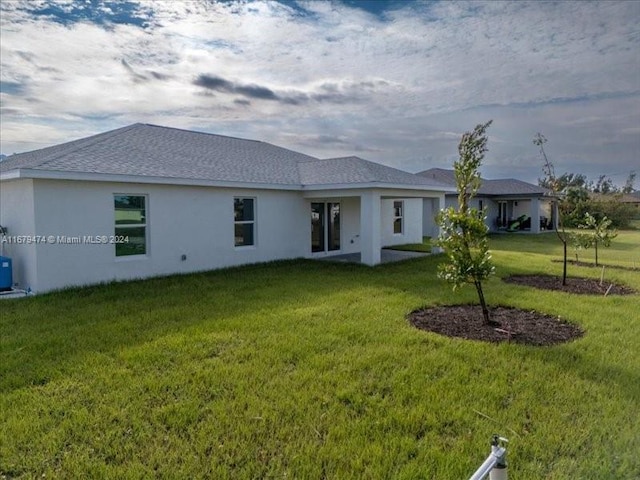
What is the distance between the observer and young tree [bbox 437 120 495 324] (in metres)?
7.06

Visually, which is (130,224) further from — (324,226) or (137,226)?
(324,226)

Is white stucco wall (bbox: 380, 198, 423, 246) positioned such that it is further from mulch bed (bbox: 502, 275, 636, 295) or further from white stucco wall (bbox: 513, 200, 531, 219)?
white stucco wall (bbox: 513, 200, 531, 219)

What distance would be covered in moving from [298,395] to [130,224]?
27.8 feet

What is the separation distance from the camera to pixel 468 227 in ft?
23.2

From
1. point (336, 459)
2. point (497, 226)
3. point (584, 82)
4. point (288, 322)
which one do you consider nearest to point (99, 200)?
point (288, 322)

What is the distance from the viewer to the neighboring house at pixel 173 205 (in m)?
9.84

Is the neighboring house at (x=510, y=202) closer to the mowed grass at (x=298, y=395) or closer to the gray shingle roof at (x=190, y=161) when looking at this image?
the gray shingle roof at (x=190, y=161)

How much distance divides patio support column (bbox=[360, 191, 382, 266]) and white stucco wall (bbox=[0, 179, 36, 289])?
362 inches

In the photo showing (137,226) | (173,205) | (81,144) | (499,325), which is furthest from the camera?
(81,144)

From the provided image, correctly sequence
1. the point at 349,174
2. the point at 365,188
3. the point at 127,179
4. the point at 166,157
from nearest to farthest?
the point at 127,179, the point at 166,157, the point at 365,188, the point at 349,174

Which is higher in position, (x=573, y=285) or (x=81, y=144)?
(x=81, y=144)

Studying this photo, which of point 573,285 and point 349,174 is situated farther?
point 349,174

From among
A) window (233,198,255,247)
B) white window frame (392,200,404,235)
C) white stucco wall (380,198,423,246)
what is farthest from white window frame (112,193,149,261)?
white window frame (392,200,404,235)

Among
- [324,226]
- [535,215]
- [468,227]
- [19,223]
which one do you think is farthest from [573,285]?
[535,215]
